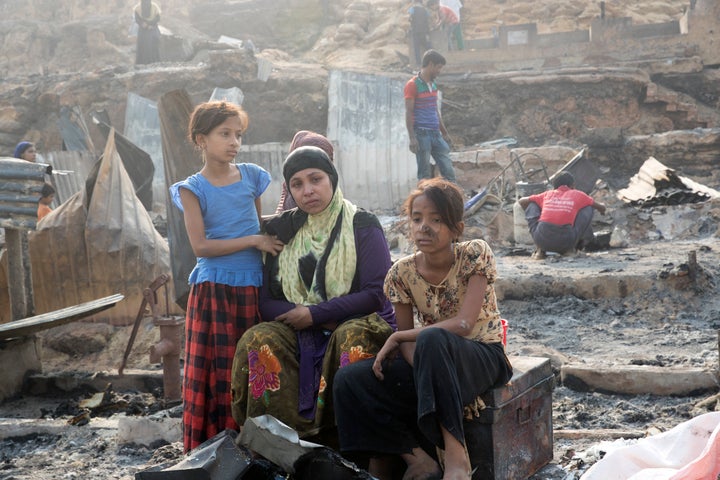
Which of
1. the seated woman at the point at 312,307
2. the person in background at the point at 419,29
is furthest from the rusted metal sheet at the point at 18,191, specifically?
the person in background at the point at 419,29

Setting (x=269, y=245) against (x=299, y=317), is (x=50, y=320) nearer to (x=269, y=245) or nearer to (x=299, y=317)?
(x=269, y=245)

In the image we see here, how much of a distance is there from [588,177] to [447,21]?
10022 mm

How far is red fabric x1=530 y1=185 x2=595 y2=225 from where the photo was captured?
8.52 meters

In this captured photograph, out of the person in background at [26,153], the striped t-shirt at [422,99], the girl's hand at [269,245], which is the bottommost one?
the girl's hand at [269,245]

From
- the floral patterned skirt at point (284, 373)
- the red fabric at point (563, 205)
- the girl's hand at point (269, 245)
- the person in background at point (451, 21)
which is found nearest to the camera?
Answer: the floral patterned skirt at point (284, 373)

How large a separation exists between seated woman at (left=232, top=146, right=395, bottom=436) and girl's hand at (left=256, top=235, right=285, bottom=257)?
25 mm

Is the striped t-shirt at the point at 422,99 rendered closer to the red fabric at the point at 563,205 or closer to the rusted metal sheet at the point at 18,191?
the red fabric at the point at 563,205

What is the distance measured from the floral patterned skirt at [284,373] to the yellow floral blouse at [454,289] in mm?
199

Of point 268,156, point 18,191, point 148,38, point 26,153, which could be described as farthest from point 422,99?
point 148,38

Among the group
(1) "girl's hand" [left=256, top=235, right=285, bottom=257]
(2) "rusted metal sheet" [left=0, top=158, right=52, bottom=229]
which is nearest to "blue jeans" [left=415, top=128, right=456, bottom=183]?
(2) "rusted metal sheet" [left=0, top=158, right=52, bottom=229]

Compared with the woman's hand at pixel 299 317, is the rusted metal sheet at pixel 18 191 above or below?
above

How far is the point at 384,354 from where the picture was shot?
2.92 metres

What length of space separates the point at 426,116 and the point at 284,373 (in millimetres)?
7079

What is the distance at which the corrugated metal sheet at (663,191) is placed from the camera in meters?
11.1
